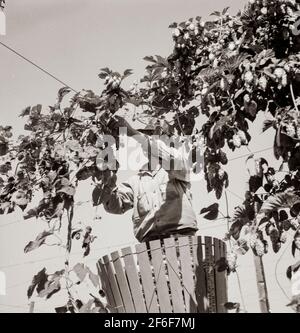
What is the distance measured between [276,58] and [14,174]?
129 cm

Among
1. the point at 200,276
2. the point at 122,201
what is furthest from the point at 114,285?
the point at 122,201

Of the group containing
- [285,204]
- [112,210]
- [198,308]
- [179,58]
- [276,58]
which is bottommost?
[198,308]

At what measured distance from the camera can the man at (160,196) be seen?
7.40 feet

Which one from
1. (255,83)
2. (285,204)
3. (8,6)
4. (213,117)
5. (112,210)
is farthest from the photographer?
(8,6)

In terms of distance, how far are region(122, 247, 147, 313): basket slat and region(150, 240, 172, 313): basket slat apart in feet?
0.26

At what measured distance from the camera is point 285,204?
5.11ft

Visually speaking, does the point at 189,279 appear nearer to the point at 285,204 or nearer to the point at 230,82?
the point at 285,204

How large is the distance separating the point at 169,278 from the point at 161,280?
34 millimetres

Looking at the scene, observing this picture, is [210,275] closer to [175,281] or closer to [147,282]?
[175,281]

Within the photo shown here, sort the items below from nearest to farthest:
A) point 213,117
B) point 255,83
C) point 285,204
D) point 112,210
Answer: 1. point 285,204
2. point 255,83
3. point 213,117
4. point 112,210

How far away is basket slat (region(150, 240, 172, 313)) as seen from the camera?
1900 mm

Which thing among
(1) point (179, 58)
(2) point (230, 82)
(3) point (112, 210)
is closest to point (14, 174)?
(3) point (112, 210)

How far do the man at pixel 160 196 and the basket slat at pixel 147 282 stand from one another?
1.27ft

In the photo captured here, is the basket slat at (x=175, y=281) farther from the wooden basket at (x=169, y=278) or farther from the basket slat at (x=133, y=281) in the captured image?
the basket slat at (x=133, y=281)
